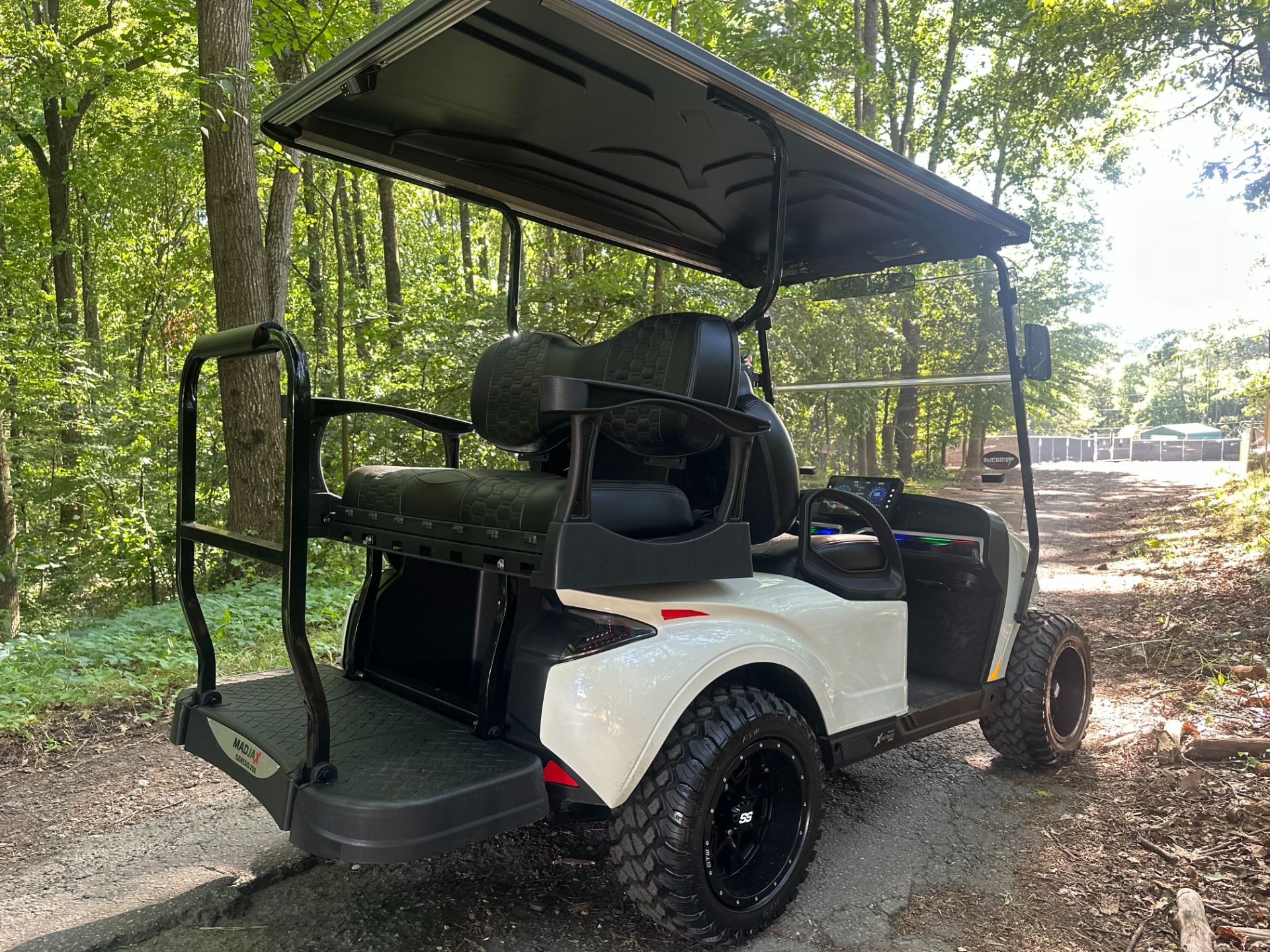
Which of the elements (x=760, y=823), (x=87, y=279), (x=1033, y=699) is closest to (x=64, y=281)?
(x=87, y=279)

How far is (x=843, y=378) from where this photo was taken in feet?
12.8

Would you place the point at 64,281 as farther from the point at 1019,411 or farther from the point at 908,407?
the point at 1019,411

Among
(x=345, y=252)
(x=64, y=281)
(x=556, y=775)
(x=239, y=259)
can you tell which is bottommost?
(x=556, y=775)

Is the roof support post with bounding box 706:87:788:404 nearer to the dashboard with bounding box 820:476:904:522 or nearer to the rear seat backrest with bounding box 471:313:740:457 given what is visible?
the rear seat backrest with bounding box 471:313:740:457

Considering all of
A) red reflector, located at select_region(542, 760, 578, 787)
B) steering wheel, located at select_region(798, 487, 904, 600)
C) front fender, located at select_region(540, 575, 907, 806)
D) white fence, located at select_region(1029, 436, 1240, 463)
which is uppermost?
steering wheel, located at select_region(798, 487, 904, 600)

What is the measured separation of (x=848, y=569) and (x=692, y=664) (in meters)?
1.01

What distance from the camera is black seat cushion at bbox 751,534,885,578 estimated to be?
2.96 meters

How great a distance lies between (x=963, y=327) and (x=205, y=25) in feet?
18.0

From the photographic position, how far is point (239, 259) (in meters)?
6.08

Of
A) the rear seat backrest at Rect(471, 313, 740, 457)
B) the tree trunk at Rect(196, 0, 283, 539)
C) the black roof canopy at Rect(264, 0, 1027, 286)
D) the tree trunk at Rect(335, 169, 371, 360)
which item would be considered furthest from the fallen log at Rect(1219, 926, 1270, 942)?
the tree trunk at Rect(335, 169, 371, 360)

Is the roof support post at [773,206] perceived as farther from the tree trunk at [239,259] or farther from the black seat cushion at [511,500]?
the tree trunk at [239,259]

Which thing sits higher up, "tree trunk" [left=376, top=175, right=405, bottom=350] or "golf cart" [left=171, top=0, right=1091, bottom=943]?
"tree trunk" [left=376, top=175, right=405, bottom=350]

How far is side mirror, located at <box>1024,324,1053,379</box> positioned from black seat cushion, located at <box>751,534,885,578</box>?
3.19 feet

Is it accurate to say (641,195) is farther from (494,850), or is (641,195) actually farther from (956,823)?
(956,823)
